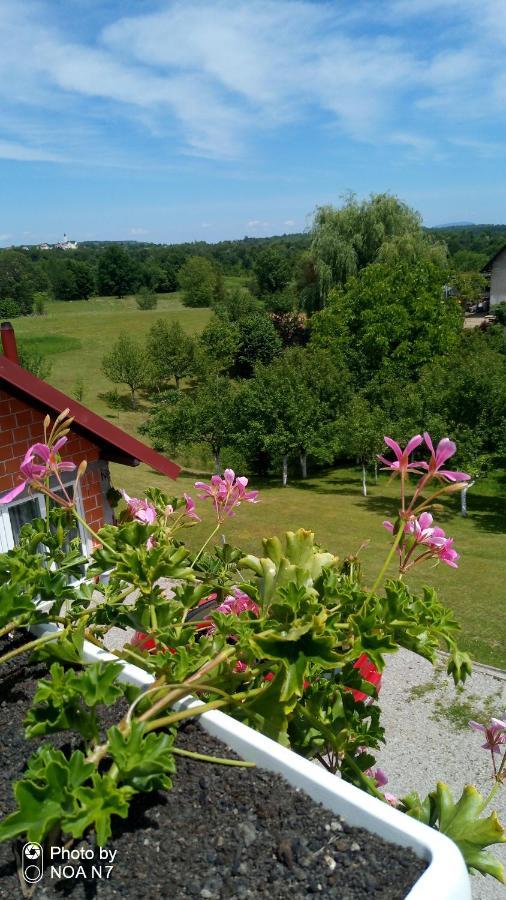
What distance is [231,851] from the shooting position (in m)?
1.33

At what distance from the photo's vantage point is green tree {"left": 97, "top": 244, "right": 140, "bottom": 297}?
88.1 m

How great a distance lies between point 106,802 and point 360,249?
33.9 metres

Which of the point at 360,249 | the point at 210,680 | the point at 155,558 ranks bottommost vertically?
the point at 210,680

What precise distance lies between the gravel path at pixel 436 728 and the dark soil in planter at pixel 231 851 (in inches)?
179

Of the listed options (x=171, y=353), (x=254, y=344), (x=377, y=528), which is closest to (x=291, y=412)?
(x=377, y=528)

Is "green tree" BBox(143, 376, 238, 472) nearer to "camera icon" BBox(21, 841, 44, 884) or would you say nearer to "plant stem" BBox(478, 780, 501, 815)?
"plant stem" BBox(478, 780, 501, 815)

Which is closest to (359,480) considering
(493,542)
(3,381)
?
(493,542)

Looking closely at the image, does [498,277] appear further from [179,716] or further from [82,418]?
[179,716]

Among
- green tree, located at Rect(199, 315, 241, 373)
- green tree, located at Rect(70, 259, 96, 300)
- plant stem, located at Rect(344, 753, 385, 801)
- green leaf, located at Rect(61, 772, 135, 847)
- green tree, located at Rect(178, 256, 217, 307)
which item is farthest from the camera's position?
green tree, located at Rect(70, 259, 96, 300)

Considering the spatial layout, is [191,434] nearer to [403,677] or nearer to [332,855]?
[403,677]

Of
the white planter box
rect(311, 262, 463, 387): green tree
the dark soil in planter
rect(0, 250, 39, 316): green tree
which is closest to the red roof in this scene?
the white planter box

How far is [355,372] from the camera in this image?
29.4 m

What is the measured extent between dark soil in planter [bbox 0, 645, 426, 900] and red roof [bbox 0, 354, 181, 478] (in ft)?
15.0

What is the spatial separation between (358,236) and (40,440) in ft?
95.3
